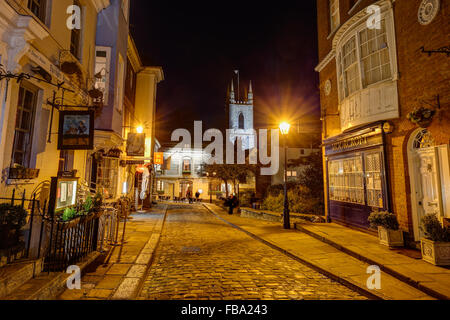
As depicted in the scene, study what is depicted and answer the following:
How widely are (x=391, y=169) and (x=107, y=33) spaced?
11.3m

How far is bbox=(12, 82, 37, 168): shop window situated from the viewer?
219 inches

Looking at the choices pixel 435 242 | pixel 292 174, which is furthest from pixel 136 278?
pixel 292 174

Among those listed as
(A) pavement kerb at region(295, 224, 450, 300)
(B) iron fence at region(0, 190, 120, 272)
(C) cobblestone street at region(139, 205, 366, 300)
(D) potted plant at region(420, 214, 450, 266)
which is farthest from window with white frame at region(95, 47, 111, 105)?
(D) potted plant at region(420, 214, 450, 266)

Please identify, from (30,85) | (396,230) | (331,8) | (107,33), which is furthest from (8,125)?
(331,8)

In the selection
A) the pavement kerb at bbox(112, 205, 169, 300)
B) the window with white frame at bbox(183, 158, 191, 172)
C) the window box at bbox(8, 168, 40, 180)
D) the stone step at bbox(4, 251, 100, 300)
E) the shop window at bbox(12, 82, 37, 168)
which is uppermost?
the window with white frame at bbox(183, 158, 191, 172)

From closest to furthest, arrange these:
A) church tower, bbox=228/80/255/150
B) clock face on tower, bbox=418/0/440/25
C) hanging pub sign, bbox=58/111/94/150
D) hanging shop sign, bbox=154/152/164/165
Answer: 1. hanging pub sign, bbox=58/111/94/150
2. clock face on tower, bbox=418/0/440/25
3. hanging shop sign, bbox=154/152/164/165
4. church tower, bbox=228/80/255/150

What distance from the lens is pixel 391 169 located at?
8406 mm

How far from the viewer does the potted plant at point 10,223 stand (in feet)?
13.5

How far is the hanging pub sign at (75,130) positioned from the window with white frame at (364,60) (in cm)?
A: 949

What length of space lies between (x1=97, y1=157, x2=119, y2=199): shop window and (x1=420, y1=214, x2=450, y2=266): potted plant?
12456 mm

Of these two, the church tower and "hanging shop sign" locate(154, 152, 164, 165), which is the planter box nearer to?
"hanging shop sign" locate(154, 152, 164, 165)

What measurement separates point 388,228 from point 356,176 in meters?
3.03

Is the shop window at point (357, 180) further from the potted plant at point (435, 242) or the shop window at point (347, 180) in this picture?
the potted plant at point (435, 242)

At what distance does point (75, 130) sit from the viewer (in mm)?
6562
